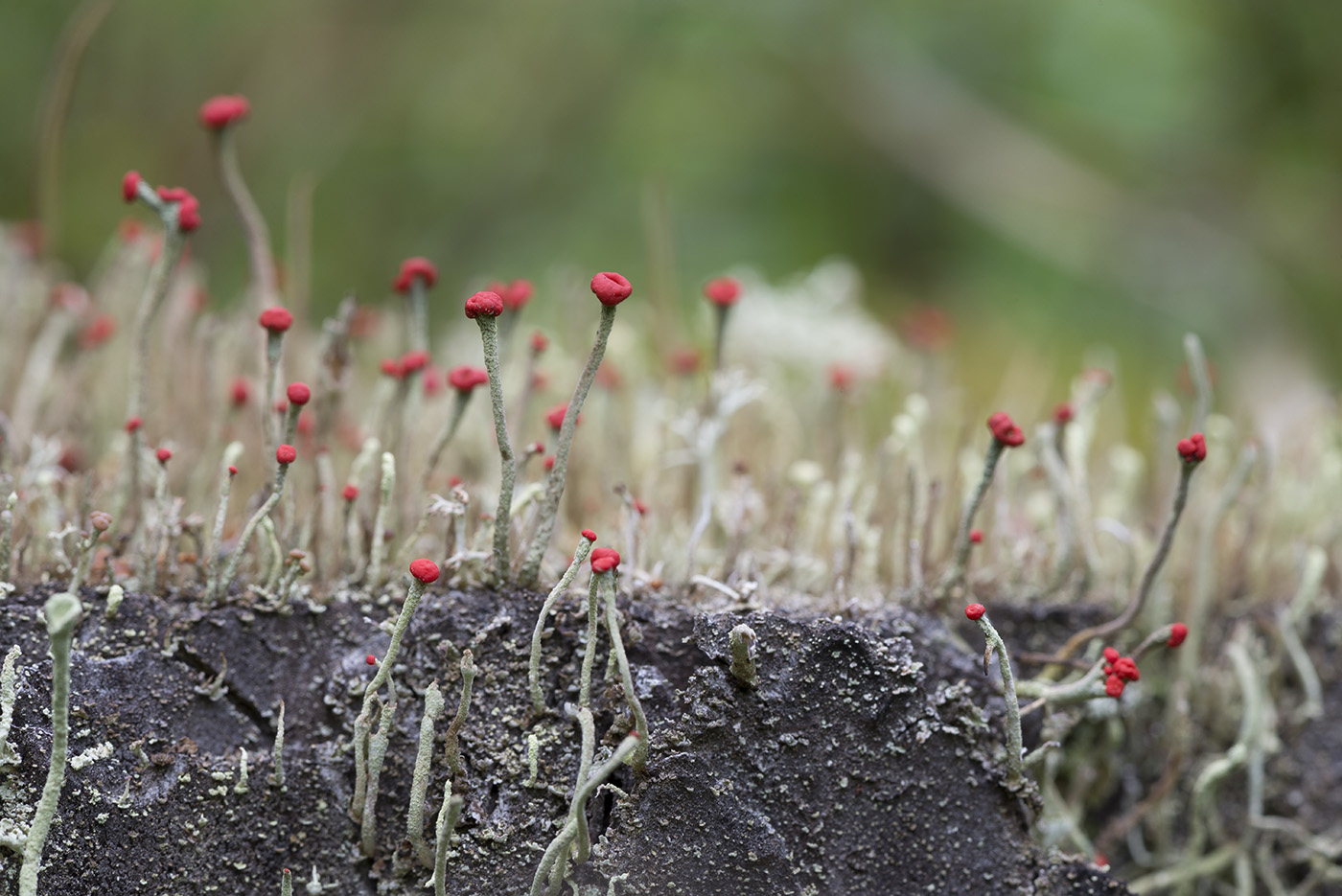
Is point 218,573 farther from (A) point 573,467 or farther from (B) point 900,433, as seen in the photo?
(B) point 900,433

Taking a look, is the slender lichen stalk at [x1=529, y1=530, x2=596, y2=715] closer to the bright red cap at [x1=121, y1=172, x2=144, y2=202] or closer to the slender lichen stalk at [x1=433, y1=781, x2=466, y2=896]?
the slender lichen stalk at [x1=433, y1=781, x2=466, y2=896]

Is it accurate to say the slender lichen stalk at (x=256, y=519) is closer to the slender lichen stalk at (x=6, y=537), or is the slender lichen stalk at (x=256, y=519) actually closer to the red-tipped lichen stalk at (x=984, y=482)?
the slender lichen stalk at (x=6, y=537)

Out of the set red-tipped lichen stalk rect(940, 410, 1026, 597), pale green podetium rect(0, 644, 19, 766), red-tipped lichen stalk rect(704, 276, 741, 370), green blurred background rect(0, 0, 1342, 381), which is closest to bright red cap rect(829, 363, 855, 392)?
red-tipped lichen stalk rect(704, 276, 741, 370)

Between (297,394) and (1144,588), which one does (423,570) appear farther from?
(1144,588)

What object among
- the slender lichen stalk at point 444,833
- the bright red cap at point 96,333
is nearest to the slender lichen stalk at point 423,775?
the slender lichen stalk at point 444,833

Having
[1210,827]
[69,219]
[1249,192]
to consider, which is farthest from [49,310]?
[1249,192]
